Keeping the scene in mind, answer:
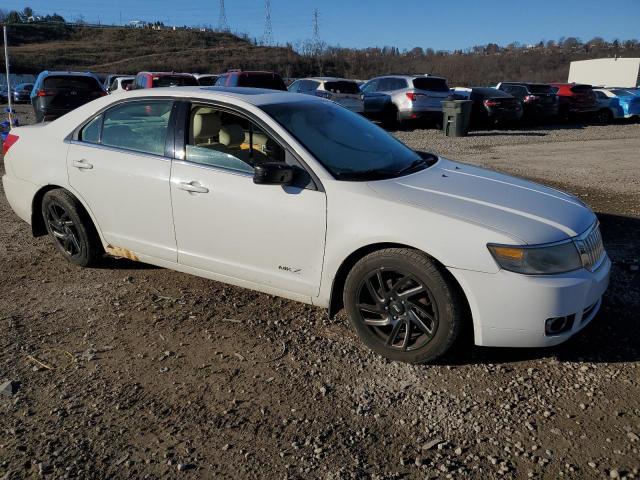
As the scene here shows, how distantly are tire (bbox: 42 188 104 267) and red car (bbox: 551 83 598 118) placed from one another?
2088 cm

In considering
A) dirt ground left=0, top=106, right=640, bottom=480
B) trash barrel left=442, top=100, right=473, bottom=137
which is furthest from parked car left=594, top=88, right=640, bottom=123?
dirt ground left=0, top=106, right=640, bottom=480

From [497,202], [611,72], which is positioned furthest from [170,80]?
[611,72]

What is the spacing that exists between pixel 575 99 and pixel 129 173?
21.4m

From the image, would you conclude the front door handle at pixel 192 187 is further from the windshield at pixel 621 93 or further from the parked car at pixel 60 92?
the windshield at pixel 621 93

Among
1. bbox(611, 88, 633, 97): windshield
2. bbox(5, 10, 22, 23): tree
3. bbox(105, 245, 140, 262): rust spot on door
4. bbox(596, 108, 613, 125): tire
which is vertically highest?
bbox(5, 10, 22, 23): tree

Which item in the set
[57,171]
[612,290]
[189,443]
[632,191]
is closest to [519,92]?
[632,191]

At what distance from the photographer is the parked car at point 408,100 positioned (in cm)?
1791

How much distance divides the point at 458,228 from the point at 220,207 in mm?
1626

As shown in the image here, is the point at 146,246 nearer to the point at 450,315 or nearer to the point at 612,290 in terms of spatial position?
the point at 450,315

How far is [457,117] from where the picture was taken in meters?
17.0

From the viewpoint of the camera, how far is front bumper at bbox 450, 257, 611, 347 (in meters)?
3.09

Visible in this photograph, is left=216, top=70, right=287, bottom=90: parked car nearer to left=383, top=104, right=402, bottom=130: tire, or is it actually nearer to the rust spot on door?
left=383, top=104, right=402, bottom=130: tire

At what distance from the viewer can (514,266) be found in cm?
310

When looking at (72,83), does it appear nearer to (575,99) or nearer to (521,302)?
(521,302)
